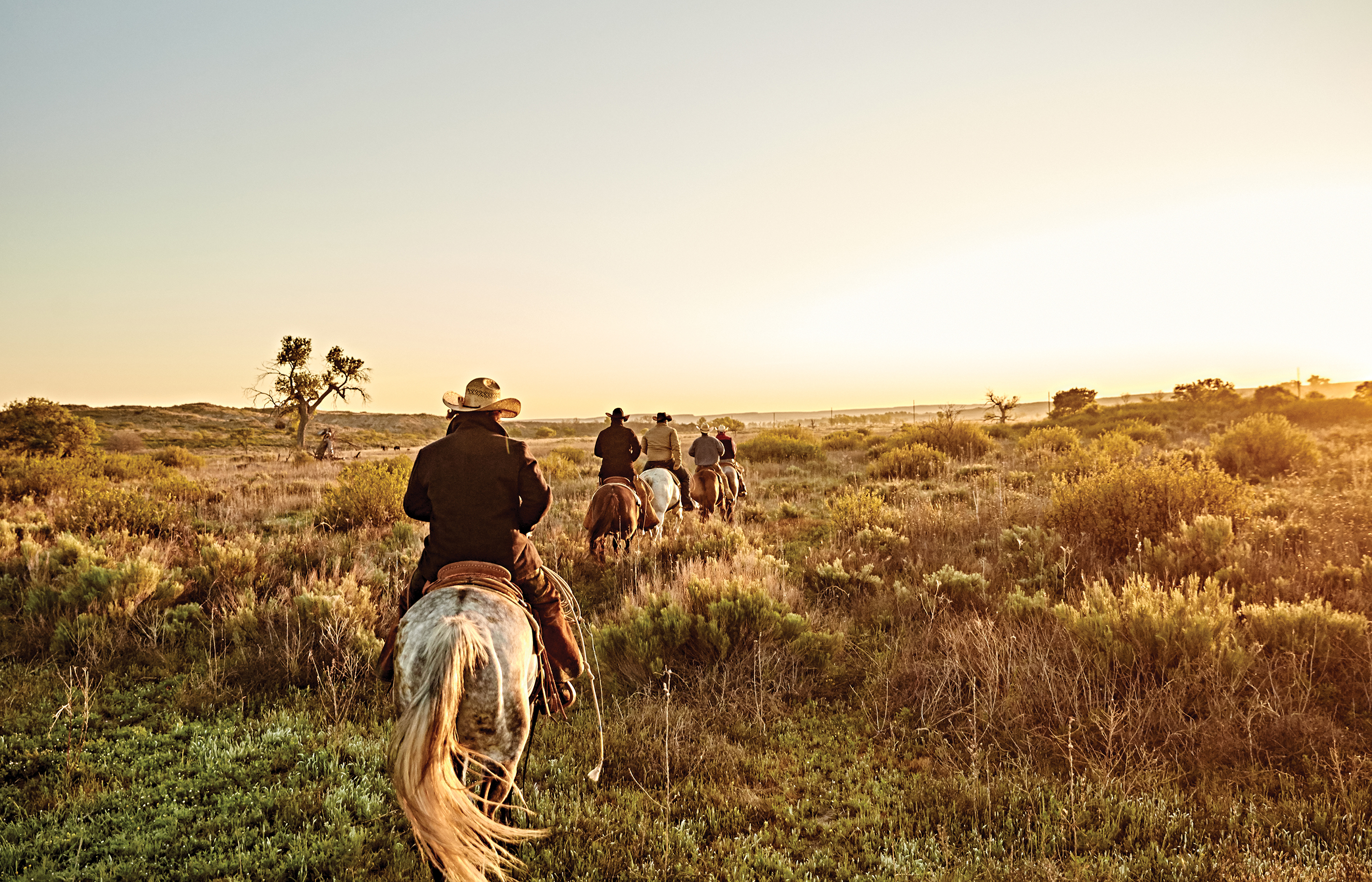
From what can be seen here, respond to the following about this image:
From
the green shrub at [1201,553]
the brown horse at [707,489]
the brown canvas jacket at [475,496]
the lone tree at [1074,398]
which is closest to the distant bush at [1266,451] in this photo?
the green shrub at [1201,553]

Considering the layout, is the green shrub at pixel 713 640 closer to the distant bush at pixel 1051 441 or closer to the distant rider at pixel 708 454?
the distant rider at pixel 708 454

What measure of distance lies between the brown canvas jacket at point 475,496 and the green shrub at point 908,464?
1654cm

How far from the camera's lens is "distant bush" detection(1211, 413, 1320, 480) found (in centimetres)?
1458

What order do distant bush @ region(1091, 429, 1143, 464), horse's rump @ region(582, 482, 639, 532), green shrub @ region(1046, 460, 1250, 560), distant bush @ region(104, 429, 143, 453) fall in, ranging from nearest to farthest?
green shrub @ region(1046, 460, 1250, 560)
horse's rump @ region(582, 482, 639, 532)
distant bush @ region(1091, 429, 1143, 464)
distant bush @ region(104, 429, 143, 453)

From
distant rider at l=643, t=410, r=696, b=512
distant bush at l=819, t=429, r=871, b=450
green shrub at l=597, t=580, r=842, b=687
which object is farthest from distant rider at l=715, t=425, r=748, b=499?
distant bush at l=819, t=429, r=871, b=450

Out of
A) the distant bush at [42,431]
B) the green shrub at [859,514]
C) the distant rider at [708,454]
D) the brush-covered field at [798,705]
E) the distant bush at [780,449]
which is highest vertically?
the distant bush at [42,431]

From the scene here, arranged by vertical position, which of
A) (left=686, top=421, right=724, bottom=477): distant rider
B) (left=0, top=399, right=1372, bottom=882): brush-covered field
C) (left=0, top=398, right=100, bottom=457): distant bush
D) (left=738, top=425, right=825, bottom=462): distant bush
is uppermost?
(left=0, top=398, right=100, bottom=457): distant bush

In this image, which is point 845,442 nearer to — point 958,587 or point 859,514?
point 859,514

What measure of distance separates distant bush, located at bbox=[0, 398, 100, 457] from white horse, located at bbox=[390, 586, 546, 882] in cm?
2543

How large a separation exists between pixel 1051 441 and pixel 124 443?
5042cm

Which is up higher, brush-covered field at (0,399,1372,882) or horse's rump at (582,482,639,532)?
horse's rump at (582,482,639,532)

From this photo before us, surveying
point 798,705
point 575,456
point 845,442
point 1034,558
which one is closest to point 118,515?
point 798,705

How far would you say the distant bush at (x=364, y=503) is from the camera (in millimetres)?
12477

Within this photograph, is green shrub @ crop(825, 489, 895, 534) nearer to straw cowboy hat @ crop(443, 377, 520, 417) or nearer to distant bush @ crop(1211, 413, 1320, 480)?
straw cowboy hat @ crop(443, 377, 520, 417)
